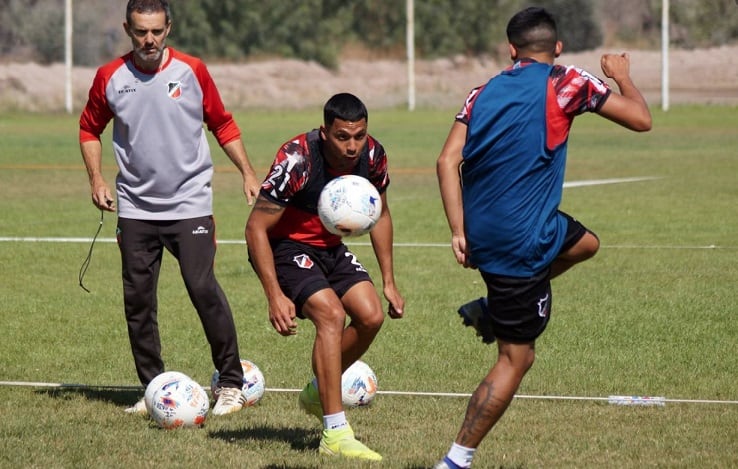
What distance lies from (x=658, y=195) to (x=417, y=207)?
156 inches

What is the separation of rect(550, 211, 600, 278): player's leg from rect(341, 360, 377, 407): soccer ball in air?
4.80ft

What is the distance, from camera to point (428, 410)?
7719 mm

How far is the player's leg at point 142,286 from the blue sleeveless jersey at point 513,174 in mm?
2613

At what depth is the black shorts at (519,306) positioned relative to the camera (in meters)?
5.95

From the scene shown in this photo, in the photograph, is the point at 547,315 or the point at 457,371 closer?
the point at 547,315

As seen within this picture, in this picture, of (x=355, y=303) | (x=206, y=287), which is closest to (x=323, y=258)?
(x=355, y=303)

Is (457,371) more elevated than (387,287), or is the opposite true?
(387,287)

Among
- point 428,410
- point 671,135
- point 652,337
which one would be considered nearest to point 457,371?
point 428,410

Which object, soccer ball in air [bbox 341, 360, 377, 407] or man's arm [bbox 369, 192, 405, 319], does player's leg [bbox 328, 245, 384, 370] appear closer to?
man's arm [bbox 369, 192, 405, 319]

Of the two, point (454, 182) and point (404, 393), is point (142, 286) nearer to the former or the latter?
point (404, 393)

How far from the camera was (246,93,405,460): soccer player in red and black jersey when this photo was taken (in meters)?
6.70

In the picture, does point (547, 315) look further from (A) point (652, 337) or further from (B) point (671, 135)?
(B) point (671, 135)

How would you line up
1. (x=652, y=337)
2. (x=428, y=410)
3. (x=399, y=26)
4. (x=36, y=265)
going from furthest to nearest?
(x=399, y=26) < (x=36, y=265) < (x=652, y=337) < (x=428, y=410)

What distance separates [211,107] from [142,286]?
1144 millimetres
